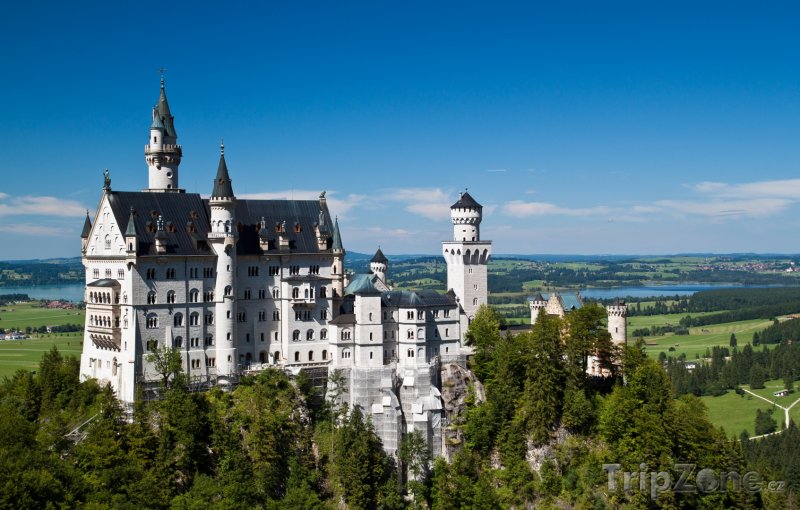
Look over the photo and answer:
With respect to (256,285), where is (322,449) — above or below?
below

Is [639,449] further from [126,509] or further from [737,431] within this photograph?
[737,431]

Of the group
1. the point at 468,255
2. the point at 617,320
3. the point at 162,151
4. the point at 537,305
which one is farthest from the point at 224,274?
the point at 617,320

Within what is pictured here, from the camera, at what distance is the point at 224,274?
86.4m

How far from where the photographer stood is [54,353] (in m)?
89.6

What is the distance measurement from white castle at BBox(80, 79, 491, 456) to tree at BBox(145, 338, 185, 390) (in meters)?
0.72

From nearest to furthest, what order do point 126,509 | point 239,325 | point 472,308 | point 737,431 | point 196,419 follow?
point 126,509 < point 196,419 < point 239,325 < point 472,308 < point 737,431

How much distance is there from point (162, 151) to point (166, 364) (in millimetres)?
23802

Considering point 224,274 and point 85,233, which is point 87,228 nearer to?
point 85,233

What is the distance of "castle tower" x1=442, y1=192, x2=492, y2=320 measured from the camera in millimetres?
100188

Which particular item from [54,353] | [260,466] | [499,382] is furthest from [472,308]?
[54,353]

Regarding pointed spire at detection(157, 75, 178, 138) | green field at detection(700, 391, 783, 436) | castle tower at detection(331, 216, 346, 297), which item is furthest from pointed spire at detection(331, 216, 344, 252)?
green field at detection(700, 391, 783, 436)

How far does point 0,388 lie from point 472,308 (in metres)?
49.5

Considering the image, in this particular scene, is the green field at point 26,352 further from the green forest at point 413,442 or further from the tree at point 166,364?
the tree at point 166,364

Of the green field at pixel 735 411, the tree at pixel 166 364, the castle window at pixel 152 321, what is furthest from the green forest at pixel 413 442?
the green field at pixel 735 411
